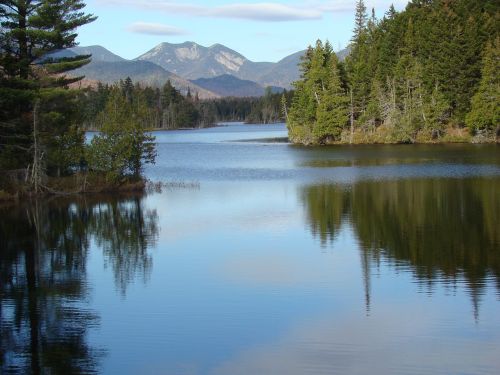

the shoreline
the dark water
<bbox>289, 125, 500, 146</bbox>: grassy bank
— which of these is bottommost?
the dark water

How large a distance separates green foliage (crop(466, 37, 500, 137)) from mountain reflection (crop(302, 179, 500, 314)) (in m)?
34.9

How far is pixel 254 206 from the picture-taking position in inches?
1380

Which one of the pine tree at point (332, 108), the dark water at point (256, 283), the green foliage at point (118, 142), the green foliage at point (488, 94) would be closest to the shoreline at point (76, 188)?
the green foliage at point (118, 142)

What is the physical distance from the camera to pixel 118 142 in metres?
41.5

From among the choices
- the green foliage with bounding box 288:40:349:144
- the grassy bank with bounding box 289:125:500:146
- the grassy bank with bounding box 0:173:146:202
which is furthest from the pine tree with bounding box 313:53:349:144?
the grassy bank with bounding box 0:173:146:202

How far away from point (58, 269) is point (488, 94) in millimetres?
62537

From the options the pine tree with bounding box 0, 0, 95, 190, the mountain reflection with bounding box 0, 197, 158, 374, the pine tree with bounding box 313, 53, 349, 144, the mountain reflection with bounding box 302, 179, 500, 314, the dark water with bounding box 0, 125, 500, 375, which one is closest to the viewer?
the dark water with bounding box 0, 125, 500, 375

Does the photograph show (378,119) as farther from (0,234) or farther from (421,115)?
(0,234)

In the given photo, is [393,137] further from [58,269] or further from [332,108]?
[58,269]

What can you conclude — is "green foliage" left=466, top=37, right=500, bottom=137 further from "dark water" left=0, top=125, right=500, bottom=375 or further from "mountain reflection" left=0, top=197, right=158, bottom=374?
"mountain reflection" left=0, top=197, right=158, bottom=374

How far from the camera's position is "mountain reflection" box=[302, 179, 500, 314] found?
2016cm

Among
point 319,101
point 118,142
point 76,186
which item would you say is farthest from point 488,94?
point 76,186

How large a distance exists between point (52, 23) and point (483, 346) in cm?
3268

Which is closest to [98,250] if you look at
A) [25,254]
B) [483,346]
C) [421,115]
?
[25,254]
